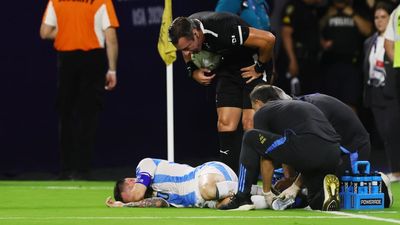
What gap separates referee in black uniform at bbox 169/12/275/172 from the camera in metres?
13.6

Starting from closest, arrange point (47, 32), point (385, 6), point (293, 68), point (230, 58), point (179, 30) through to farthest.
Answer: point (179, 30)
point (230, 58)
point (47, 32)
point (385, 6)
point (293, 68)

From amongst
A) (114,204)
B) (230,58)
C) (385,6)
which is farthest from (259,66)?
(385,6)

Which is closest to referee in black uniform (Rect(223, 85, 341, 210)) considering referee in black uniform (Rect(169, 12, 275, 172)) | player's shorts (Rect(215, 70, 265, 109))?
referee in black uniform (Rect(169, 12, 275, 172))

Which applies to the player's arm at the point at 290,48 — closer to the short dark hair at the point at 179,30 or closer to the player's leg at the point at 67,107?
the player's leg at the point at 67,107

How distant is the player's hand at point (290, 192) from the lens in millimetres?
12555

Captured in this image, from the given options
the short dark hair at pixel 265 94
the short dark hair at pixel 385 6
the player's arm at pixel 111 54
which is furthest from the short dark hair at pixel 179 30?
the short dark hair at pixel 385 6

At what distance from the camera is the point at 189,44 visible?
524 inches

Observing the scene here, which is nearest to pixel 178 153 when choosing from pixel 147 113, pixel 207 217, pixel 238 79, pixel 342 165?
pixel 147 113

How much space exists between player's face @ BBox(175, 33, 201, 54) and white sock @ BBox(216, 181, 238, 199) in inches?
54.4

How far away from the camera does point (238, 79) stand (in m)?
14.4

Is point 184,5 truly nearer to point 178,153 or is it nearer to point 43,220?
point 178,153

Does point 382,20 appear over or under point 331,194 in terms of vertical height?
over

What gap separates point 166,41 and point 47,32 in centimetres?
227

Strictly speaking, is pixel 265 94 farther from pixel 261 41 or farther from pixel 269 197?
pixel 261 41
